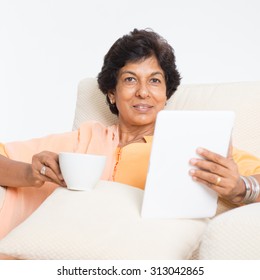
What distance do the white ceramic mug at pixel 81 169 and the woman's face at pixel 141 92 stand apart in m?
0.50

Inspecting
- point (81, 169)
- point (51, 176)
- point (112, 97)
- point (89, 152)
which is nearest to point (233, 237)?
point (81, 169)

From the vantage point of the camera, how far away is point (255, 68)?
2.59 meters

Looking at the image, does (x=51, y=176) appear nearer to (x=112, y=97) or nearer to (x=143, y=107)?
(x=143, y=107)

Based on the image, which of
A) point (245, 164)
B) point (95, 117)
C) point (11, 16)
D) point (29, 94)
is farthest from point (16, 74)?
point (245, 164)

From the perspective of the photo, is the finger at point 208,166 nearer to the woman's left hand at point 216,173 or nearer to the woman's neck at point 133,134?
the woman's left hand at point 216,173

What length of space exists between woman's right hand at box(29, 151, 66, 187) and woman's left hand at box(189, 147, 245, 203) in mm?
374

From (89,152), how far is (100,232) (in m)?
0.57

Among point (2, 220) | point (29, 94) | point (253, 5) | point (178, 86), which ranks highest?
point (253, 5)

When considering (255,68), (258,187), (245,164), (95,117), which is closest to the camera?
(258,187)

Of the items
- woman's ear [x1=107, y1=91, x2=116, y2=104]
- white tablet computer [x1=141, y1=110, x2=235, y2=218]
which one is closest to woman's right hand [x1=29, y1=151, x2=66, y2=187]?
white tablet computer [x1=141, y1=110, x2=235, y2=218]

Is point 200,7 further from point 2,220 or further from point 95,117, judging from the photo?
point 2,220

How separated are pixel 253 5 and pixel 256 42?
0.59 ft

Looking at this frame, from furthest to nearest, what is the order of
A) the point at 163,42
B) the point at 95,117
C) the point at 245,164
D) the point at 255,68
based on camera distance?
1. the point at 255,68
2. the point at 95,117
3. the point at 163,42
4. the point at 245,164

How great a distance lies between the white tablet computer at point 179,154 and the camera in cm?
119
